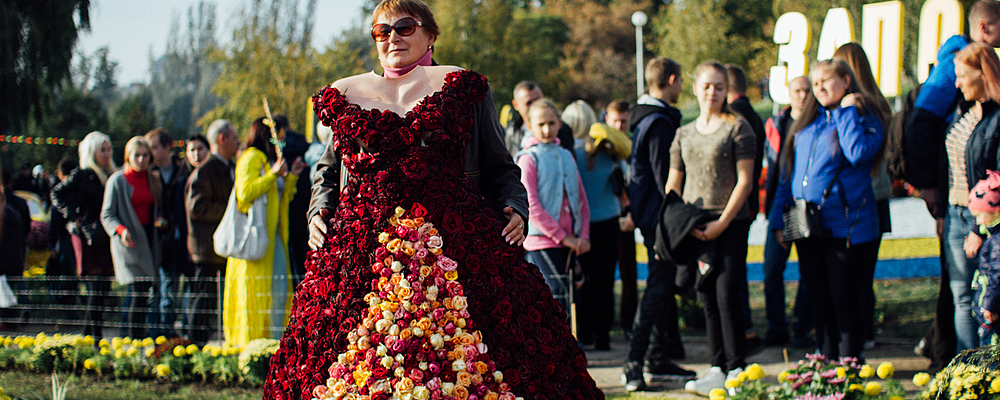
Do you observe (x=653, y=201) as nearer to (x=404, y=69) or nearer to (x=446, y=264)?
(x=404, y=69)

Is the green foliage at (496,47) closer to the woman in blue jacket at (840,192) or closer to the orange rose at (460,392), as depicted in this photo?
the woman in blue jacket at (840,192)

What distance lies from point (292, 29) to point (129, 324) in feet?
180

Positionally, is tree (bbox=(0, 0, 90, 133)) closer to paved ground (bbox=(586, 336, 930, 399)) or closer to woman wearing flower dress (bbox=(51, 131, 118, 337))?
woman wearing flower dress (bbox=(51, 131, 118, 337))

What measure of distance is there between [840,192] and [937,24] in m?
15.6

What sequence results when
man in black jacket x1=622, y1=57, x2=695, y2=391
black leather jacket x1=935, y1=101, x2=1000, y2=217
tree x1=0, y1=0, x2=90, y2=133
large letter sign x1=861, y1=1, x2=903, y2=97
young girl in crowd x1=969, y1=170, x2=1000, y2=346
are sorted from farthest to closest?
large letter sign x1=861, y1=1, x2=903, y2=97 < tree x1=0, y1=0, x2=90, y2=133 < man in black jacket x1=622, y1=57, x2=695, y2=391 < black leather jacket x1=935, y1=101, x2=1000, y2=217 < young girl in crowd x1=969, y1=170, x2=1000, y2=346

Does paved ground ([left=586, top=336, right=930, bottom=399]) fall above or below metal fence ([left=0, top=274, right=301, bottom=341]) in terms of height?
below

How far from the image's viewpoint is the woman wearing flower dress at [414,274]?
8.64 ft

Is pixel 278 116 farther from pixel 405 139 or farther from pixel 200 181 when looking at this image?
pixel 405 139

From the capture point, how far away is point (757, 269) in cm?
955

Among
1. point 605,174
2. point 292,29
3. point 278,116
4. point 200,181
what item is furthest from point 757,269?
point 292,29

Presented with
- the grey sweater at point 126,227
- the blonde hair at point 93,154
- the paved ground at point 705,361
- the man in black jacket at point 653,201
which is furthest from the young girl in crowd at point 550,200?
the blonde hair at point 93,154

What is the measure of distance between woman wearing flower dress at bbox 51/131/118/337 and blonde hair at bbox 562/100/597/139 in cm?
421

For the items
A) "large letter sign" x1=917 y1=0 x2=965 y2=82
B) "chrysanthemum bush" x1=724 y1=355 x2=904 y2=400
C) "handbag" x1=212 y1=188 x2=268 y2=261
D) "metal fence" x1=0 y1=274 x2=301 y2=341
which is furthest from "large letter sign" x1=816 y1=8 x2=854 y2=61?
"chrysanthemum bush" x1=724 y1=355 x2=904 y2=400

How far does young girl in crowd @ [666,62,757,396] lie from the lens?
4.68 metres
